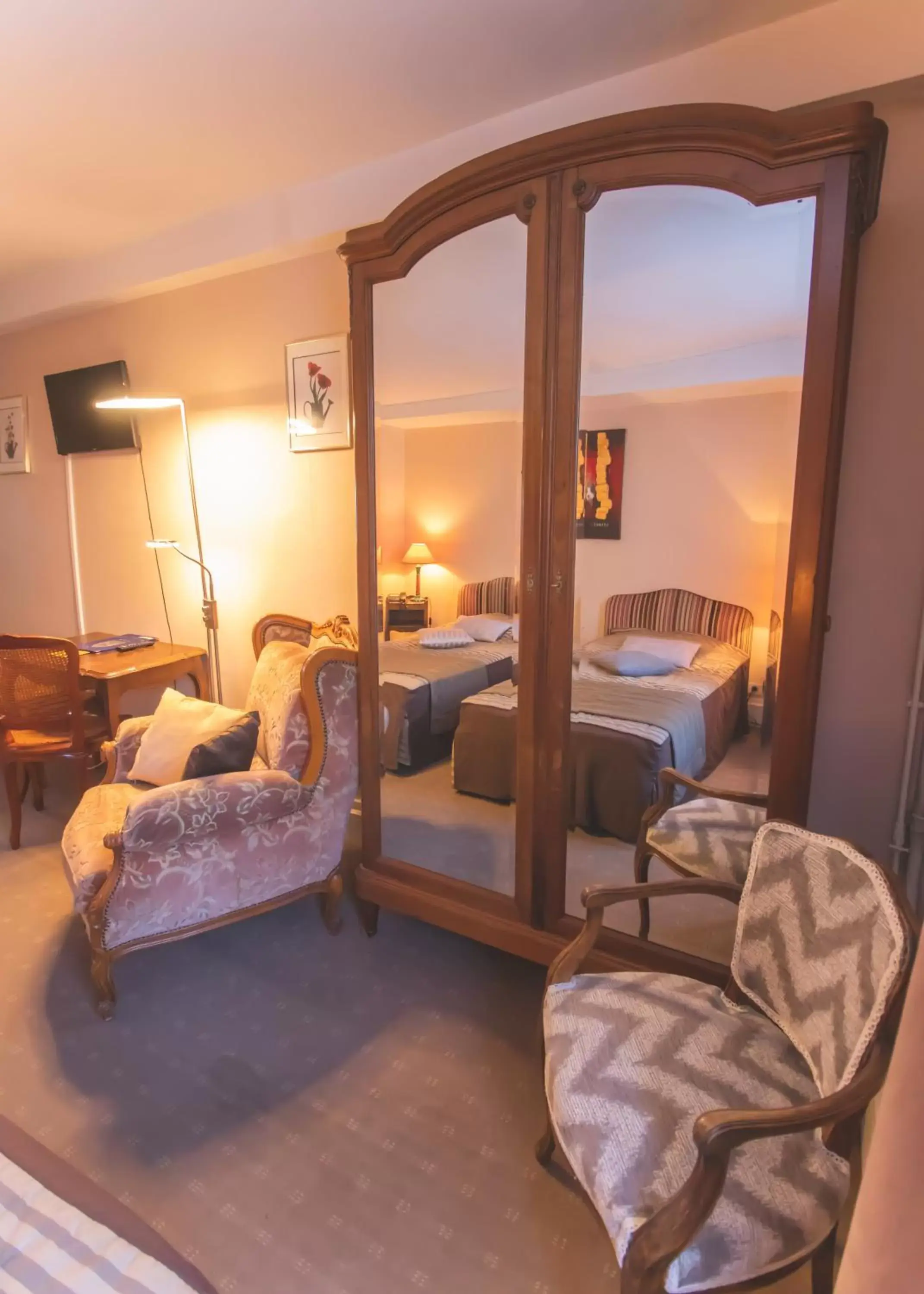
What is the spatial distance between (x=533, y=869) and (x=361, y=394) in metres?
1.40

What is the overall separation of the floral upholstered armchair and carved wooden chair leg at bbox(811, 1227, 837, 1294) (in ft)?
5.18

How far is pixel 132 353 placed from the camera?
3361mm

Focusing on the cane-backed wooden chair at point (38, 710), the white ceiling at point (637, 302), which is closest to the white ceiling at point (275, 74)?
the white ceiling at point (637, 302)

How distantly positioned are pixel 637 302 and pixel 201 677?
253 cm

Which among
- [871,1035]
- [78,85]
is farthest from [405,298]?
[871,1035]

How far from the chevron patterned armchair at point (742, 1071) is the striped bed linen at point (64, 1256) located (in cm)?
66

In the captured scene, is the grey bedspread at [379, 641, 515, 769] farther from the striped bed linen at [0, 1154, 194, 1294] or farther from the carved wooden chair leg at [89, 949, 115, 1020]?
the striped bed linen at [0, 1154, 194, 1294]

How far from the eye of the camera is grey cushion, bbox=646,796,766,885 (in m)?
1.70

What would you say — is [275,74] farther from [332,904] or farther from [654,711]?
[332,904]

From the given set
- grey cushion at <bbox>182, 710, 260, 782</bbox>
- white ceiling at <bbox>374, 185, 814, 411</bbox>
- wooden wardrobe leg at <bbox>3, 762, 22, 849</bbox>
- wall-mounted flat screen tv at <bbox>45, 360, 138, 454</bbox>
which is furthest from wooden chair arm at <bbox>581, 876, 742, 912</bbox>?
wall-mounted flat screen tv at <bbox>45, 360, 138, 454</bbox>

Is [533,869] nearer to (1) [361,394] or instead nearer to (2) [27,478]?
(1) [361,394]

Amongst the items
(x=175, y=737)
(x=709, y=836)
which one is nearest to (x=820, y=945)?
(x=709, y=836)

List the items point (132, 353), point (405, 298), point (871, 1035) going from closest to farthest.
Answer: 1. point (871, 1035)
2. point (405, 298)
3. point (132, 353)

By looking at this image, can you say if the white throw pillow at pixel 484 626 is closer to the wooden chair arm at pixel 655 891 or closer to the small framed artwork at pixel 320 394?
the wooden chair arm at pixel 655 891
